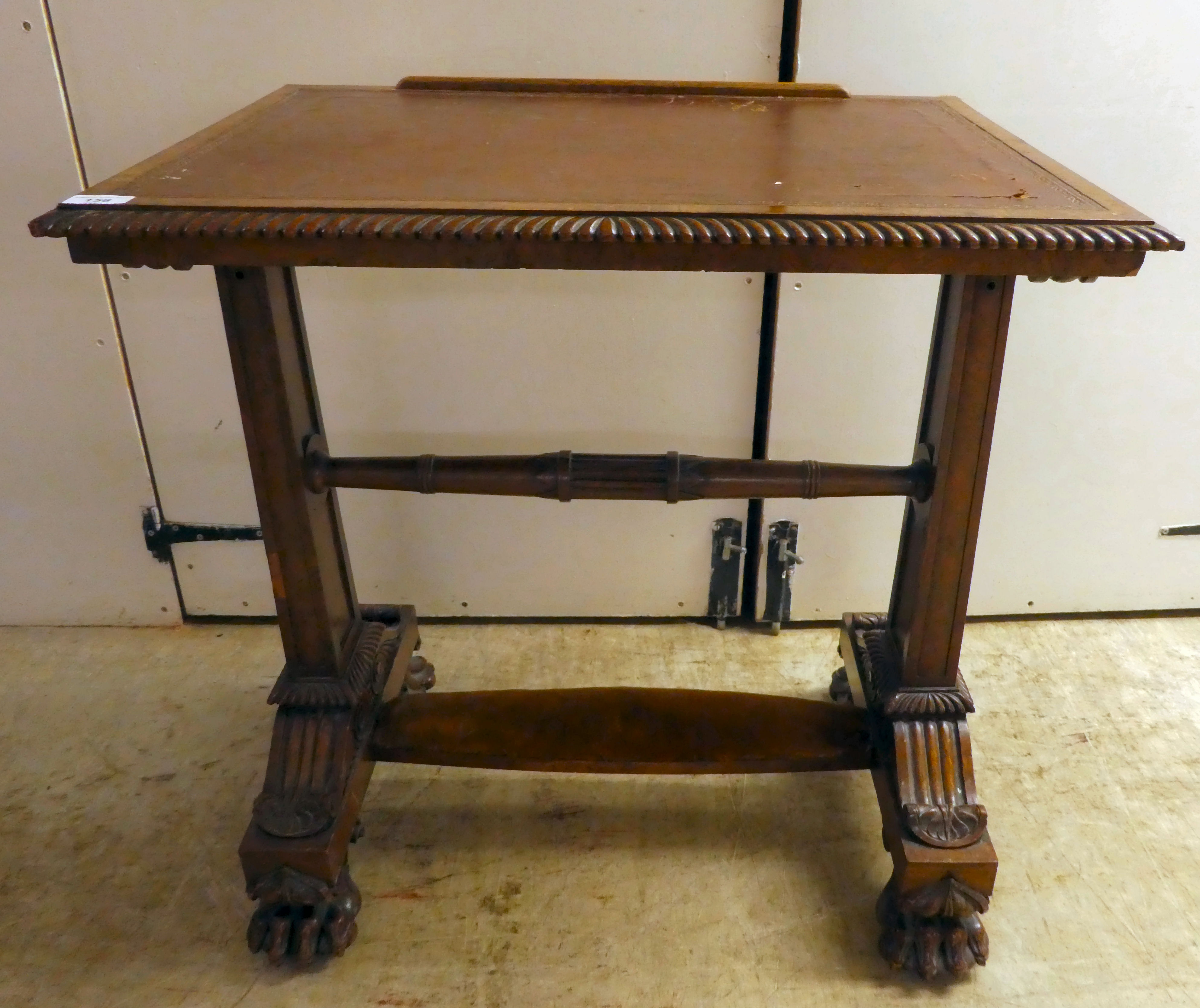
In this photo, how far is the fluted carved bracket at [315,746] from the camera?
1.48 meters

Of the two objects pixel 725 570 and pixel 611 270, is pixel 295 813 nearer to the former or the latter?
pixel 611 270

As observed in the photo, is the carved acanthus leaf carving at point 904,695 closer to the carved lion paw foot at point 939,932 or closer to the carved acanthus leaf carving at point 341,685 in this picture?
the carved lion paw foot at point 939,932

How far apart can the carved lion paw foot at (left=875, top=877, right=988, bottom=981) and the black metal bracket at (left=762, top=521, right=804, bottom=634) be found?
85 centimetres

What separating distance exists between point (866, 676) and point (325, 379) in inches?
47.8

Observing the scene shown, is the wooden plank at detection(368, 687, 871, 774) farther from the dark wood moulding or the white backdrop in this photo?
the white backdrop

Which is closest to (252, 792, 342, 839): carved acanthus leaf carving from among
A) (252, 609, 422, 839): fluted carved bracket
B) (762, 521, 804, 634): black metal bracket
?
(252, 609, 422, 839): fluted carved bracket

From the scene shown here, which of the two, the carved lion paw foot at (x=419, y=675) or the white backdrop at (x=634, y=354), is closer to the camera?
the white backdrop at (x=634, y=354)

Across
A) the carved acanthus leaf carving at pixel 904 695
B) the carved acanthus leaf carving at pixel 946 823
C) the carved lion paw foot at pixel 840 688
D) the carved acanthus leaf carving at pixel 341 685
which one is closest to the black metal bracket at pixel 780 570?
the carved lion paw foot at pixel 840 688

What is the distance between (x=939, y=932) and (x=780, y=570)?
902mm

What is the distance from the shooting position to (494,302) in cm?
195

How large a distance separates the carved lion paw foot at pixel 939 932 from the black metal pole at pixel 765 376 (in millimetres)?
648

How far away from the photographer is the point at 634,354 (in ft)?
6.51

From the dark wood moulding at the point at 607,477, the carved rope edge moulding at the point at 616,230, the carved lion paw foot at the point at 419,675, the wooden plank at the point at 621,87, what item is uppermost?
the wooden plank at the point at 621,87

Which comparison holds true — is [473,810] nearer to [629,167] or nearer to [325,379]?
[325,379]
